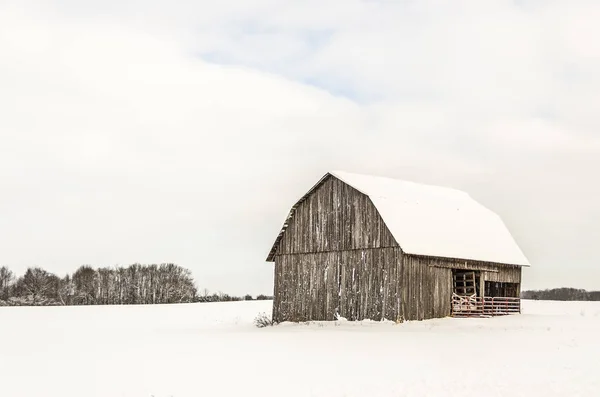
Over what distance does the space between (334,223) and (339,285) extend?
313 centimetres

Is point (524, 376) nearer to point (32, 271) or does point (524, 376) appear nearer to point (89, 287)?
point (89, 287)

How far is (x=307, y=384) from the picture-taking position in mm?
15891

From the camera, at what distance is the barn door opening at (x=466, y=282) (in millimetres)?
36497

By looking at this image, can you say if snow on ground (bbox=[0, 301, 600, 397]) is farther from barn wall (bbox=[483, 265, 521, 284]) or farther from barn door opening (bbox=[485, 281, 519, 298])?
barn door opening (bbox=[485, 281, 519, 298])

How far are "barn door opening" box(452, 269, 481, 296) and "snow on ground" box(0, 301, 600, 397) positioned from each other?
14.2 feet

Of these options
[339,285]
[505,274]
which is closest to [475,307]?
[505,274]

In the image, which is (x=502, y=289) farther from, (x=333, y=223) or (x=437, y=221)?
(x=333, y=223)

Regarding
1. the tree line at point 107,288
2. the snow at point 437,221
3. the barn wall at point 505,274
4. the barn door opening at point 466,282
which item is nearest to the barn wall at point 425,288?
the snow at point 437,221

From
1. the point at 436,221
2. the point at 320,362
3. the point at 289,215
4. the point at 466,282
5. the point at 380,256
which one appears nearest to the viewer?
the point at 320,362

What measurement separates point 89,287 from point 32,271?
11.2 metres

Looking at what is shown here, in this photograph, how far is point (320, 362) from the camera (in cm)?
1970

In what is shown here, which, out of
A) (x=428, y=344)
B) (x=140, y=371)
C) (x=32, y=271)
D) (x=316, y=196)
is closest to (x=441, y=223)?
(x=316, y=196)

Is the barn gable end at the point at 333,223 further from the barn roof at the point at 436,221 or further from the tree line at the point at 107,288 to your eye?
the tree line at the point at 107,288

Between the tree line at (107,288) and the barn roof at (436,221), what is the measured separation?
52.3 m
